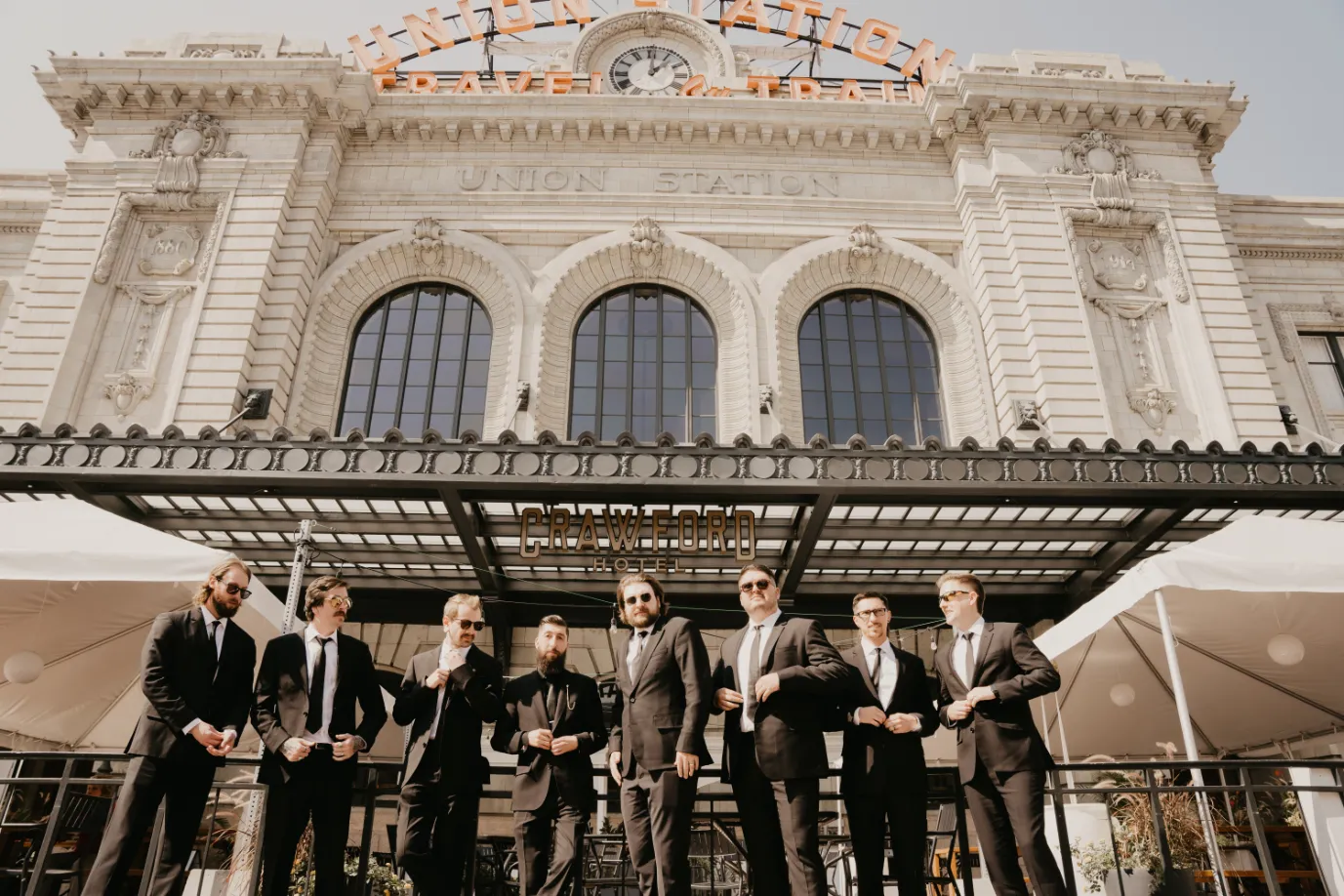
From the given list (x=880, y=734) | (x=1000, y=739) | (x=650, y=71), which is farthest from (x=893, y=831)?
(x=650, y=71)

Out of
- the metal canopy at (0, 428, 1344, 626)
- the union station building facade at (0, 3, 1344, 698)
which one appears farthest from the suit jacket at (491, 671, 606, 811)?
the union station building facade at (0, 3, 1344, 698)

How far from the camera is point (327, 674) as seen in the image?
222 inches

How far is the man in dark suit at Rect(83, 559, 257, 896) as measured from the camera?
4.94m

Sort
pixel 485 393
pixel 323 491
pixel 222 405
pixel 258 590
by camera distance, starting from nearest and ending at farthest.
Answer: pixel 258 590, pixel 323 491, pixel 222 405, pixel 485 393

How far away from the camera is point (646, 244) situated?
683 inches

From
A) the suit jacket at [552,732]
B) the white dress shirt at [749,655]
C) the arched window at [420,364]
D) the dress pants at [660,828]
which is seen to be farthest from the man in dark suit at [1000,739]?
the arched window at [420,364]

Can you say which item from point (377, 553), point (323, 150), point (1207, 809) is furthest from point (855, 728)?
point (323, 150)

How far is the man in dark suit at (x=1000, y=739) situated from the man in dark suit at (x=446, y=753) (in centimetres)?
308

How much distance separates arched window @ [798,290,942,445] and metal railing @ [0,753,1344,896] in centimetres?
738

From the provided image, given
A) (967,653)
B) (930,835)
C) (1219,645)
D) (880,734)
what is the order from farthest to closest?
(1219,645) < (930,835) < (967,653) < (880,734)

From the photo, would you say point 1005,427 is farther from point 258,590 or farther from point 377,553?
point 258,590

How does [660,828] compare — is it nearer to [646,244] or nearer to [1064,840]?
[1064,840]

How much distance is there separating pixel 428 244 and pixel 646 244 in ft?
14.5

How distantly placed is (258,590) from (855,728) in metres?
5.84
